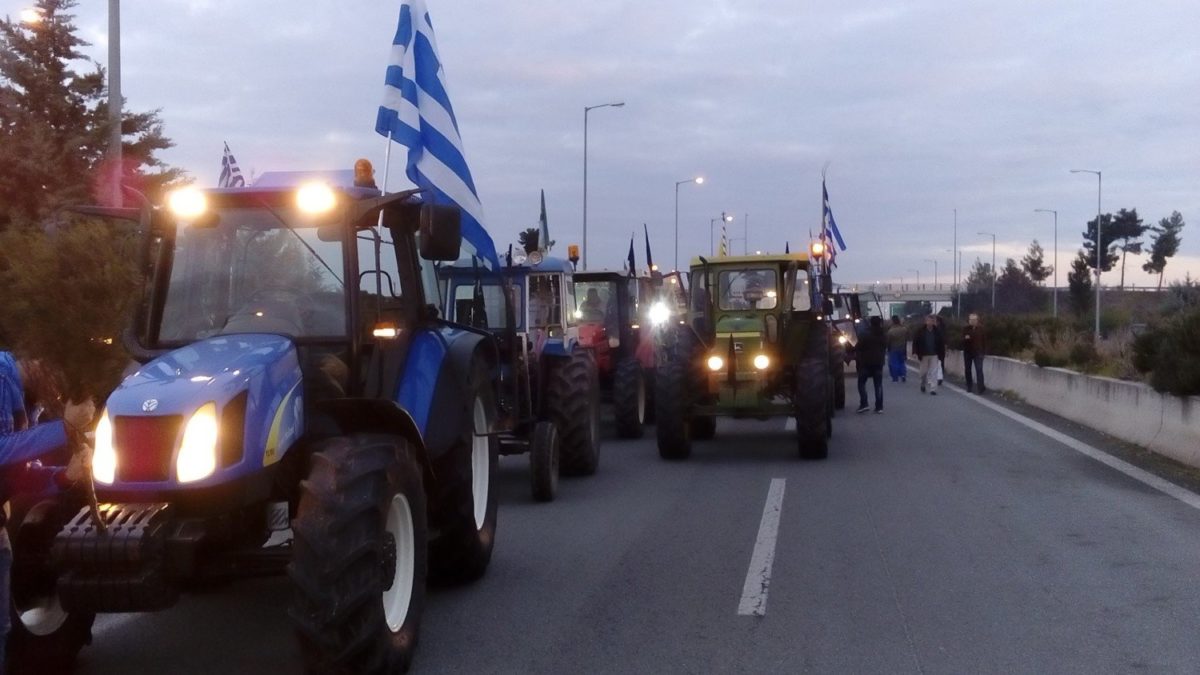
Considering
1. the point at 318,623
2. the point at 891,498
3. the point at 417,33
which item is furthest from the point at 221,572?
the point at 891,498

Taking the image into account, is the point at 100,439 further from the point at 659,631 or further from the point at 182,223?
the point at 659,631

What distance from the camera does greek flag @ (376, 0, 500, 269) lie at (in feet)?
32.7

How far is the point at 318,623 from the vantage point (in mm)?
5359

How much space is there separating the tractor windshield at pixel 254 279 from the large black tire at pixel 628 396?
1040cm

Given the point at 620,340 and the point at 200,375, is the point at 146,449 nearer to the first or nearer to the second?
the point at 200,375

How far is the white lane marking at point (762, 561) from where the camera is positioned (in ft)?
24.7

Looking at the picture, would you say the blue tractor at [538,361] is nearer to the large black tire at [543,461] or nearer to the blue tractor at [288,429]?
the large black tire at [543,461]

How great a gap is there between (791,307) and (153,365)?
1093 centimetres

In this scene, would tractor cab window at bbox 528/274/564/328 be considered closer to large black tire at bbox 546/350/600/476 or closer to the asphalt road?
large black tire at bbox 546/350/600/476

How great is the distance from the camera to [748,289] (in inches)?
637

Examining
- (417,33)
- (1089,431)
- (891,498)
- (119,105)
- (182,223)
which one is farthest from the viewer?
(1089,431)

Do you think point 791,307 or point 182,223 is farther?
point 791,307

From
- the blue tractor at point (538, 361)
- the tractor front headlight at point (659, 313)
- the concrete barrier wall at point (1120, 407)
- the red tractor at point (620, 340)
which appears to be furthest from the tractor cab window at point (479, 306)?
the concrete barrier wall at point (1120, 407)

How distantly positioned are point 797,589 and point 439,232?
324cm
